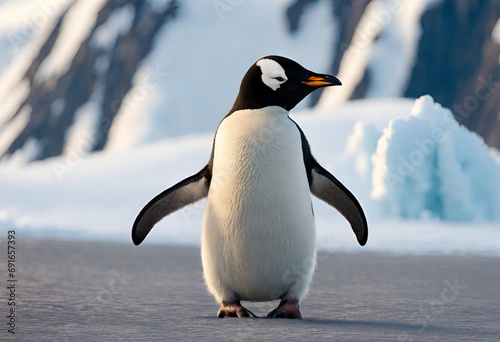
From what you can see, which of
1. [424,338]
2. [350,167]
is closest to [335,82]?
[424,338]

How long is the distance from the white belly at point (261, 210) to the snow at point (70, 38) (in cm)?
4196

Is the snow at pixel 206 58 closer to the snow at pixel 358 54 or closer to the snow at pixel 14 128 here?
the snow at pixel 358 54

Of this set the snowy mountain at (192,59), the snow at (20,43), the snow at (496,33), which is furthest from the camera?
the snow at (20,43)

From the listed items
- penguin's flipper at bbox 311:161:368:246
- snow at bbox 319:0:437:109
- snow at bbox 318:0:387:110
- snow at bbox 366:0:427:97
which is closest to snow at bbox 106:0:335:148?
snow at bbox 318:0:387:110

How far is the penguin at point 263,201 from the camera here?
3.44 m

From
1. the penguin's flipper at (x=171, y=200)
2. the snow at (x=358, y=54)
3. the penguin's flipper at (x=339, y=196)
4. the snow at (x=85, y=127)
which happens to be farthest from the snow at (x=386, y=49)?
the penguin's flipper at (x=171, y=200)

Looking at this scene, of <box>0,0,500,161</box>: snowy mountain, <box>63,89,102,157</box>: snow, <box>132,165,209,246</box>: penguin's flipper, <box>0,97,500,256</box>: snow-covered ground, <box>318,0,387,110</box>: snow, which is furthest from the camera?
<box>63,89,102,157</box>: snow

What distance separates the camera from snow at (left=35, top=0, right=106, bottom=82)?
145 ft

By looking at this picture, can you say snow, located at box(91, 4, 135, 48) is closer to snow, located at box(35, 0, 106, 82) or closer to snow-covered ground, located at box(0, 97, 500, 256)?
snow, located at box(35, 0, 106, 82)

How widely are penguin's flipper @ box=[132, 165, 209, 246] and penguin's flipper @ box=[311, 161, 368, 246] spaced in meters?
0.60

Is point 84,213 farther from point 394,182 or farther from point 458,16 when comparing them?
point 458,16

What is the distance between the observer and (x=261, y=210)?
3.44 m

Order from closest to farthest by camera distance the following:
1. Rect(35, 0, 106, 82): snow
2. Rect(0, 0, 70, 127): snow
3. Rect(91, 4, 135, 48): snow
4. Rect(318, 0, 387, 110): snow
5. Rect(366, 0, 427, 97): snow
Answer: Rect(366, 0, 427, 97): snow < Rect(318, 0, 387, 110): snow < Rect(91, 4, 135, 48): snow < Rect(35, 0, 106, 82): snow < Rect(0, 0, 70, 127): snow

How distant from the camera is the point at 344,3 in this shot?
136ft
